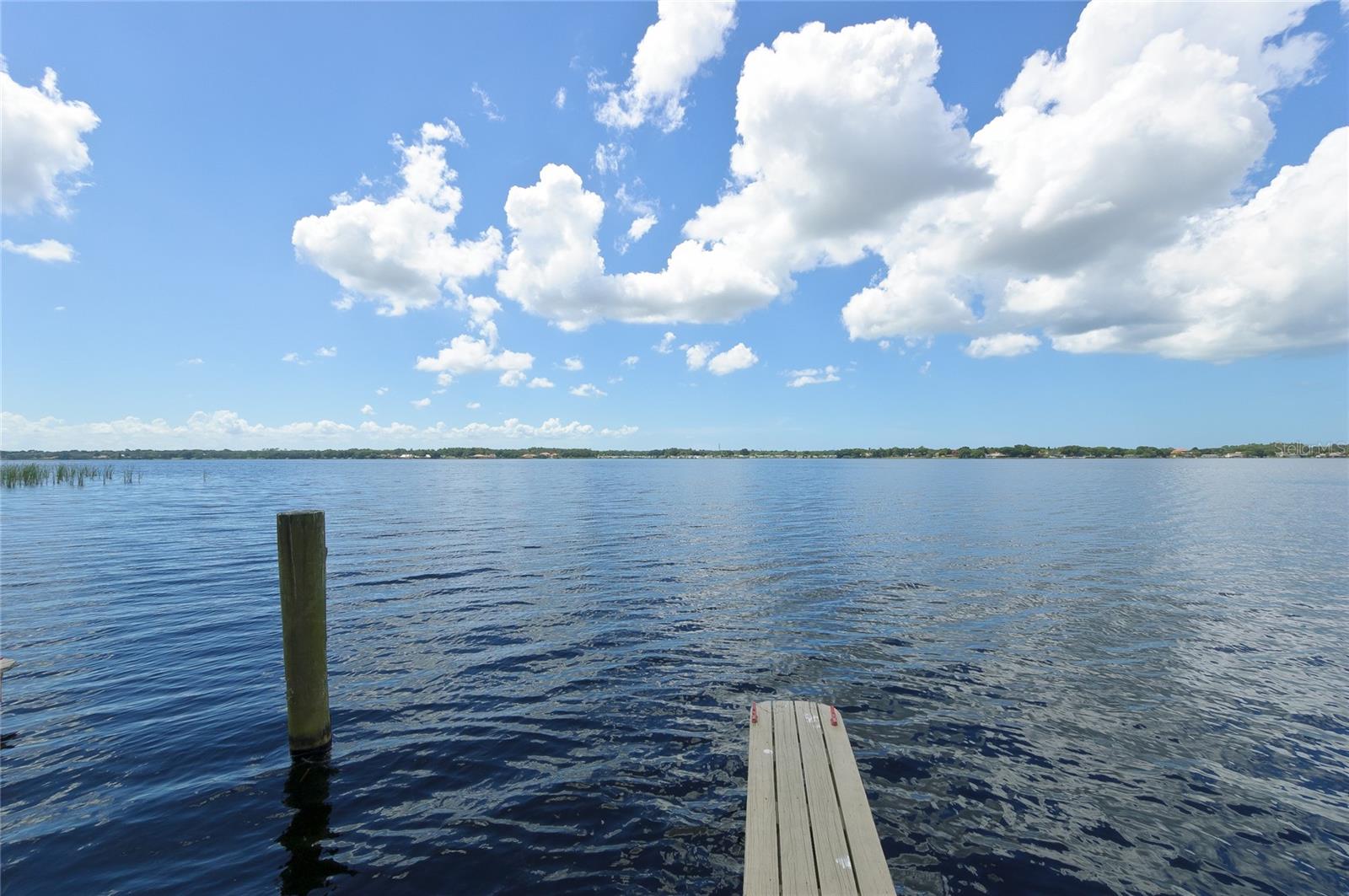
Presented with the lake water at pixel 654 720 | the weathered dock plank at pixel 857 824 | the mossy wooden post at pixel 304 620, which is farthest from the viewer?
the mossy wooden post at pixel 304 620

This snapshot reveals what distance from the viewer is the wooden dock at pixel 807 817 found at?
20.7ft

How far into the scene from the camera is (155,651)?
16.8 metres

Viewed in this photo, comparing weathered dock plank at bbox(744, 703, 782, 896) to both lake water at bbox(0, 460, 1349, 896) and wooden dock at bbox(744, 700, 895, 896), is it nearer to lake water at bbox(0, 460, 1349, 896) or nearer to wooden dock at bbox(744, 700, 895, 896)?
wooden dock at bbox(744, 700, 895, 896)

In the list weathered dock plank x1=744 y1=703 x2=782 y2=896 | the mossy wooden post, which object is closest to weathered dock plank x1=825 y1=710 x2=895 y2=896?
weathered dock plank x1=744 y1=703 x2=782 y2=896

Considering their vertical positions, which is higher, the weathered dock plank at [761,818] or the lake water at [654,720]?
the weathered dock plank at [761,818]

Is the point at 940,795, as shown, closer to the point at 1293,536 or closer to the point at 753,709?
the point at 753,709

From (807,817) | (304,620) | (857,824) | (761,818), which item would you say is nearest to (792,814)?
(807,817)

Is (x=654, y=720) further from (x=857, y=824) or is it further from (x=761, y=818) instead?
(x=857, y=824)

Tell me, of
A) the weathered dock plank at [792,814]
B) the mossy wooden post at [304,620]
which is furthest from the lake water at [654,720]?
the weathered dock plank at [792,814]

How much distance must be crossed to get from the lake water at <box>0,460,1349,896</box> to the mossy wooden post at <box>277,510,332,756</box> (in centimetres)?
84

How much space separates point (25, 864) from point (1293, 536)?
201 feet

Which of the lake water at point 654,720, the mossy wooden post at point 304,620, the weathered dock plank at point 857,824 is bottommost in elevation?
the lake water at point 654,720

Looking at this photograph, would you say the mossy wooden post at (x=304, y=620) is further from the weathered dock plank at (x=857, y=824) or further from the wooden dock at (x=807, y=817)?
the weathered dock plank at (x=857, y=824)

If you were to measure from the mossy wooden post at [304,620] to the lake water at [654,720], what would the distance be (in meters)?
0.84
